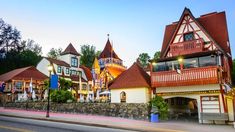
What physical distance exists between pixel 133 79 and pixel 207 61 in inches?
329

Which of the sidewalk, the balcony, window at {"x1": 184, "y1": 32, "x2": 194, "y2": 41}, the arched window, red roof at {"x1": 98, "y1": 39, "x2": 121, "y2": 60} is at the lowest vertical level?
the sidewalk

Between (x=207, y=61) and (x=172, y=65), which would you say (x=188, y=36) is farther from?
(x=207, y=61)

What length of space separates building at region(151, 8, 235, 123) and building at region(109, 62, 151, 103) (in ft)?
4.48

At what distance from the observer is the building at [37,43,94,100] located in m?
53.7

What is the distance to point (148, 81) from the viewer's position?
2631 centimetres

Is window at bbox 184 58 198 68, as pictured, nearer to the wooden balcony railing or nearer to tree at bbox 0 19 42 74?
the wooden balcony railing

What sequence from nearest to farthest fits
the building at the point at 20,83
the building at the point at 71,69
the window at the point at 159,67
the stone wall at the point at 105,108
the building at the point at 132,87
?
the stone wall at the point at 105,108 < the window at the point at 159,67 < the building at the point at 132,87 < the building at the point at 20,83 < the building at the point at 71,69

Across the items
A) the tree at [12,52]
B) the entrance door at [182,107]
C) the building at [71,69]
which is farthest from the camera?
the tree at [12,52]

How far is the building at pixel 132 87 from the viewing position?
25.5m

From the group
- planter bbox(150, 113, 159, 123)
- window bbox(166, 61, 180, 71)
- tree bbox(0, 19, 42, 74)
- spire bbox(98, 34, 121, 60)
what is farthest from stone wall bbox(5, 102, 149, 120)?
tree bbox(0, 19, 42, 74)

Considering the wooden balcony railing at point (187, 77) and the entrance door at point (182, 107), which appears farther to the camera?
the entrance door at point (182, 107)

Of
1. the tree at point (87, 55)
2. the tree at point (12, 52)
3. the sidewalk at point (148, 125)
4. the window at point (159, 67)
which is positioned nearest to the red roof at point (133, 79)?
the window at point (159, 67)

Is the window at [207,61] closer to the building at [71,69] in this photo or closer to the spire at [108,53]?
the building at [71,69]

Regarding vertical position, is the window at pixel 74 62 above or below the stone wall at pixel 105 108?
above
